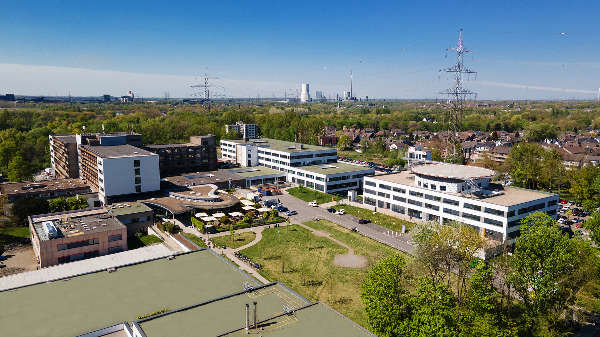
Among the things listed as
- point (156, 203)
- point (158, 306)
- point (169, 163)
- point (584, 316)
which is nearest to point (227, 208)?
point (156, 203)

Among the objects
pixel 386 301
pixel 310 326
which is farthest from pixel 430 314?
pixel 310 326

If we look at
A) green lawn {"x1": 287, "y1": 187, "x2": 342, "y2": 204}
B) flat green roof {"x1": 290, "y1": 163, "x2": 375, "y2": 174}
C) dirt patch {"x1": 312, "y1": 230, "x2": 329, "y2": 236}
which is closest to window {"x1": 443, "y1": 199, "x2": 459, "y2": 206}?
dirt patch {"x1": 312, "y1": 230, "x2": 329, "y2": 236}

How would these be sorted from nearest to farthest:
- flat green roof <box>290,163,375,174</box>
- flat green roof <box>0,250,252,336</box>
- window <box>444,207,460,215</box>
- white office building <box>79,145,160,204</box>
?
flat green roof <box>0,250,252,336</box> < window <box>444,207,460,215</box> < white office building <box>79,145,160,204</box> < flat green roof <box>290,163,375,174</box>

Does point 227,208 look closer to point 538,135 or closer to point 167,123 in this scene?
point 167,123

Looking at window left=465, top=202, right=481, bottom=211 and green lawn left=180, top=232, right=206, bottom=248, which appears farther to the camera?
window left=465, top=202, right=481, bottom=211

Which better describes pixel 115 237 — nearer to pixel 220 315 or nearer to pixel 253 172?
pixel 220 315

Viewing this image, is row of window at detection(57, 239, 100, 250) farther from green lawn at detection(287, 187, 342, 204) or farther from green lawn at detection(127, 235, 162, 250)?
green lawn at detection(287, 187, 342, 204)
